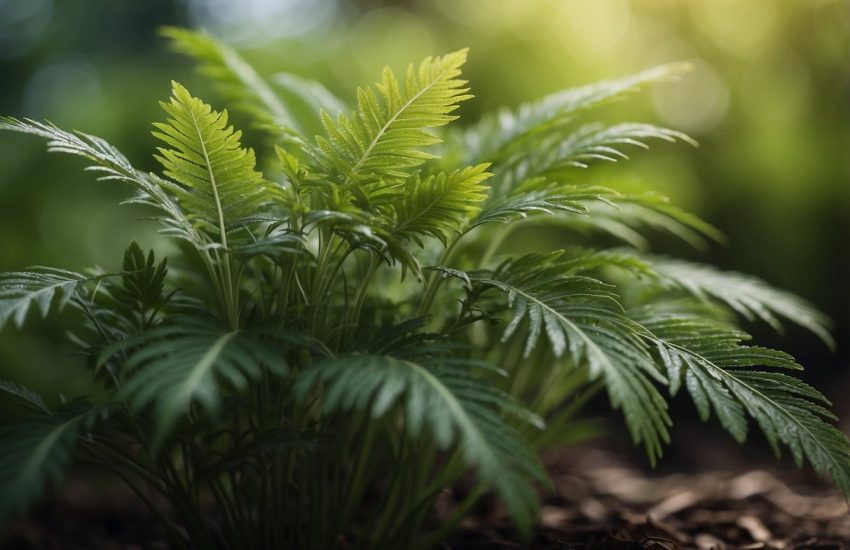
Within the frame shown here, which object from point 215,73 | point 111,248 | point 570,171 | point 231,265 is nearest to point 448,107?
point 231,265

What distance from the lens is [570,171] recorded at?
169cm

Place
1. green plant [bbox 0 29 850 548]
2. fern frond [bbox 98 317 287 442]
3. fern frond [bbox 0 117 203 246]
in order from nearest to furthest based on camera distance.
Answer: fern frond [bbox 98 317 287 442], green plant [bbox 0 29 850 548], fern frond [bbox 0 117 203 246]

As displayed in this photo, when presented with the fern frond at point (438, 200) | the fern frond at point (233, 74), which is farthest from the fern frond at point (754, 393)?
the fern frond at point (233, 74)

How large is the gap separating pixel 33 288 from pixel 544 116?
3.44 ft

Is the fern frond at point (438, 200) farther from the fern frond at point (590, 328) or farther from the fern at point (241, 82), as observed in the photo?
the fern at point (241, 82)

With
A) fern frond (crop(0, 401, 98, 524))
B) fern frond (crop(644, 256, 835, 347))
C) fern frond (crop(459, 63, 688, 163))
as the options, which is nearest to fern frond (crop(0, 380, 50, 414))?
fern frond (crop(0, 401, 98, 524))

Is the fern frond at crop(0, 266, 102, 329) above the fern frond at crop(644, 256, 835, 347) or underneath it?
underneath

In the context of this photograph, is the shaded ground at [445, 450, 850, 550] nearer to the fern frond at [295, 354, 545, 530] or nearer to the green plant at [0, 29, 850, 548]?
the green plant at [0, 29, 850, 548]

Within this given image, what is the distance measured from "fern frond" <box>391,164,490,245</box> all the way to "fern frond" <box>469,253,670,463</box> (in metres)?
0.11

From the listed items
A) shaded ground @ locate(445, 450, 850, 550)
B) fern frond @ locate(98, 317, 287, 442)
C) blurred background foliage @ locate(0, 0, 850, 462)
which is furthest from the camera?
blurred background foliage @ locate(0, 0, 850, 462)

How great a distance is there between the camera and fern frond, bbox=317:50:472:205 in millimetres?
1138

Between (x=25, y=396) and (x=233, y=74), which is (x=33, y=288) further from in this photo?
(x=233, y=74)

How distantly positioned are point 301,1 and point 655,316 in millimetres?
5632

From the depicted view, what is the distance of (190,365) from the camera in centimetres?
88
